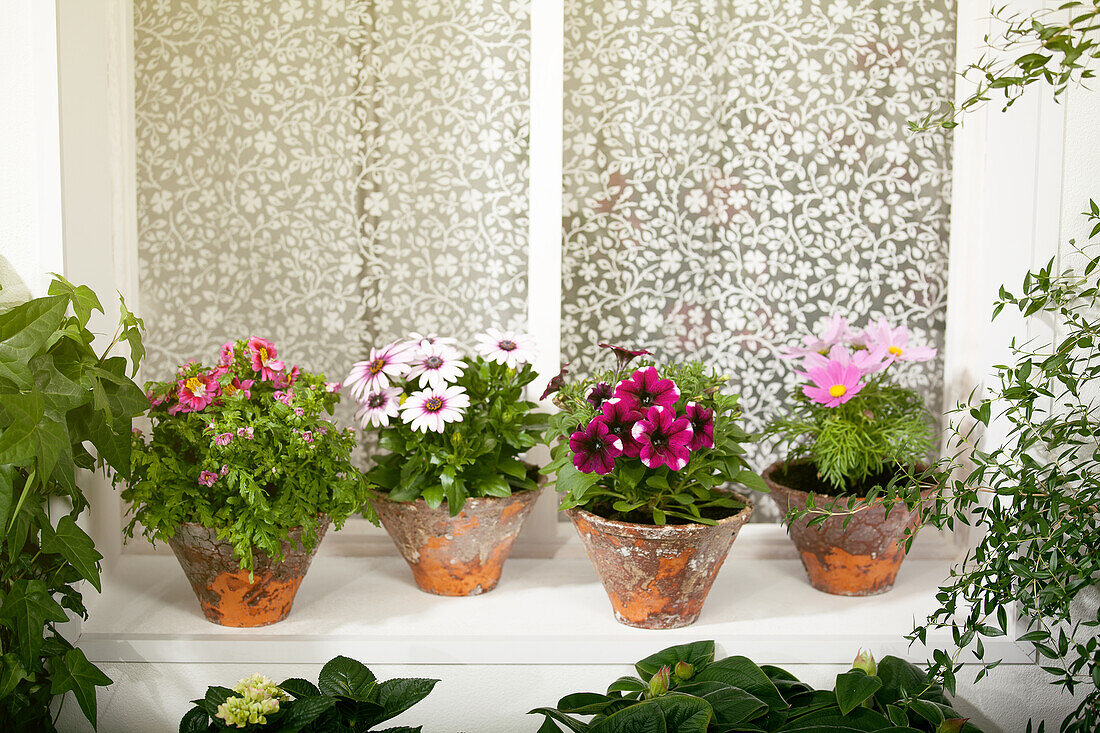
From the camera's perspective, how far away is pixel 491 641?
1284mm

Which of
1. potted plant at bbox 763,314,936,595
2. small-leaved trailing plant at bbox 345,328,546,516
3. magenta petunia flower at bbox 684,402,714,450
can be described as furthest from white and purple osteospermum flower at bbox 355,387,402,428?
potted plant at bbox 763,314,936,595

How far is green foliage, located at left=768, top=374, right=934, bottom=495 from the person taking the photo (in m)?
1.40

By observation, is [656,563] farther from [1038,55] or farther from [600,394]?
[1038,55]

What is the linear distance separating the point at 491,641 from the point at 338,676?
0.24 meters

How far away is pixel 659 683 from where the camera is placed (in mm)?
1123

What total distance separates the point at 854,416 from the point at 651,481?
419 mm

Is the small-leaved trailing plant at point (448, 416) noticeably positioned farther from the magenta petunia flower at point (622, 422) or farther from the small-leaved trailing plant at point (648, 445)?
the magenta petunia flower at point (622, 422)

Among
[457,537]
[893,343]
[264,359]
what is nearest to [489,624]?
[457,537]

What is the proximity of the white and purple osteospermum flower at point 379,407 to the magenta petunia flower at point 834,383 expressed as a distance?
71cm

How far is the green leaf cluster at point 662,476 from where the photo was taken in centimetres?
129

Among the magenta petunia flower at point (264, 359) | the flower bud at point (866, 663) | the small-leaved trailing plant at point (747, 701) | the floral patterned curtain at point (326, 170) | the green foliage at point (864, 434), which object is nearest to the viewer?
the small-leaved trailing plant at point (747, 701)

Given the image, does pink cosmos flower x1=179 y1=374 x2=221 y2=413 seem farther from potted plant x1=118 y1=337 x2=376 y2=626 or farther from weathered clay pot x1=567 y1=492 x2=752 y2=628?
weathered clay pot x1=567 y1=492 x2=752 y2=628

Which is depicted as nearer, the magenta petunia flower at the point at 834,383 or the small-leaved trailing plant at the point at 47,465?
the small-leaved trailing plant at the point at 47,465

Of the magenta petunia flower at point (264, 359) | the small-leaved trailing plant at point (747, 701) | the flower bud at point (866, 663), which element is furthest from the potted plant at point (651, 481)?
the magenta petunia flower at point (264, 359)
